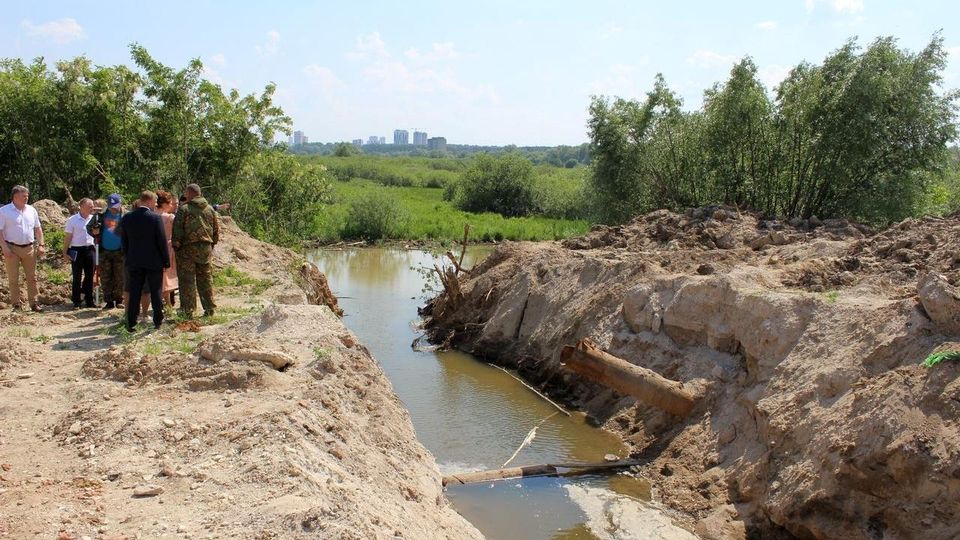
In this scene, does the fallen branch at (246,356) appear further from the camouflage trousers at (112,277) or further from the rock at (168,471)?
the camouflage trousers at (112,277)

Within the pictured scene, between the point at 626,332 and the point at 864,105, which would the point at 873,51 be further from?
the point at 626,332

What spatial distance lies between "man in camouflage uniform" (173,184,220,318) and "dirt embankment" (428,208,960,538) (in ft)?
22.1

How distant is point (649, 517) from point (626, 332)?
4.97 metres

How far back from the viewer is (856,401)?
8844 millimetres

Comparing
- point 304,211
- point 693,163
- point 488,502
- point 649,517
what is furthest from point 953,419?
point 304,211

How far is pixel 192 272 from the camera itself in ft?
33.9

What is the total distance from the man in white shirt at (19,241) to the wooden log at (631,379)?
7789 mm

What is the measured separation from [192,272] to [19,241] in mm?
2614

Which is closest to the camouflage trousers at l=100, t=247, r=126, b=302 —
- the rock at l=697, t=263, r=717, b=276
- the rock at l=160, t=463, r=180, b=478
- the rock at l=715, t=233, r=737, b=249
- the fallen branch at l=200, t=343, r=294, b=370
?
the fallen branch at l=200, t=343, r=294, b=370

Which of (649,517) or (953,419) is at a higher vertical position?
(953,419)

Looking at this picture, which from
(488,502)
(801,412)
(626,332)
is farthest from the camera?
(626,332)

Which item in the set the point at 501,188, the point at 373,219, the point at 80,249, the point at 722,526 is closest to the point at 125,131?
the point at 80,249

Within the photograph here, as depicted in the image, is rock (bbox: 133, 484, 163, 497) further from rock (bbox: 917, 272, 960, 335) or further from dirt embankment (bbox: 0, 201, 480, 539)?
rock (bbox: 917, 272, 960, 335)

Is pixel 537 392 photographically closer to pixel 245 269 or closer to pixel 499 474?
pixel 499 474
